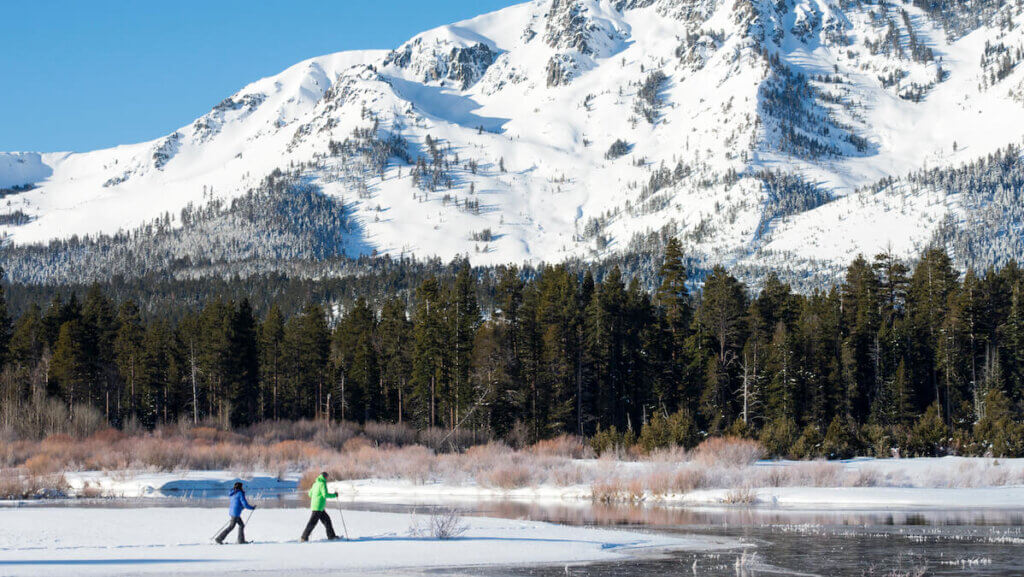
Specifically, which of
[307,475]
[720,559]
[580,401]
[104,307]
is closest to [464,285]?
[580,401]

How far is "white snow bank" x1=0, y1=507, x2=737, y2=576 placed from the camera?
69.1ft

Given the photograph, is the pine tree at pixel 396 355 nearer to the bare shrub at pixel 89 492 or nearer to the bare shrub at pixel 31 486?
the bare shrub at pixel 89 492

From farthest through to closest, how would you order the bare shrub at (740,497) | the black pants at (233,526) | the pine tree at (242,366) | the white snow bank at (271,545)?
1. the pine tree at (242,366)
2. the bare shrub at (740,497)
3. the black pants at (233,526)
4. the white snow bank at (271,545)

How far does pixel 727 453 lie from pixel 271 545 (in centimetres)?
2933

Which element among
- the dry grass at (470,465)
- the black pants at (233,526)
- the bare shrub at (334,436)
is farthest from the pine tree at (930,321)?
the black pants at (233,526)

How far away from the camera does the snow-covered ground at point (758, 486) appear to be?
38844mm

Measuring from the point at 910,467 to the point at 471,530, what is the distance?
94.1 feet

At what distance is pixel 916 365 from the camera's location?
79438 millimetres

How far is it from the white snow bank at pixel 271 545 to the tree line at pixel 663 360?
32.2 m

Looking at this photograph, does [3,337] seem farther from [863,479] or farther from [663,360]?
[863,479]

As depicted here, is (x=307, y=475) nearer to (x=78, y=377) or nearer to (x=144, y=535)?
(x=144, y=535)

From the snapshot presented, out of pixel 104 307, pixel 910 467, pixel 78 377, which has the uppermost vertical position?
pixel 104 307

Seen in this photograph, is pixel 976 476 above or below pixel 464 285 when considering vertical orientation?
below

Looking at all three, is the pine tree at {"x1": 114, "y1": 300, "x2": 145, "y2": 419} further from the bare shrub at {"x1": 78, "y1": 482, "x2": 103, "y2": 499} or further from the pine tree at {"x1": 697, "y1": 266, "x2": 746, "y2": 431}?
the pine tree at {"x1": 697, "y1": 266, "x2": 746, "y2": 431}
